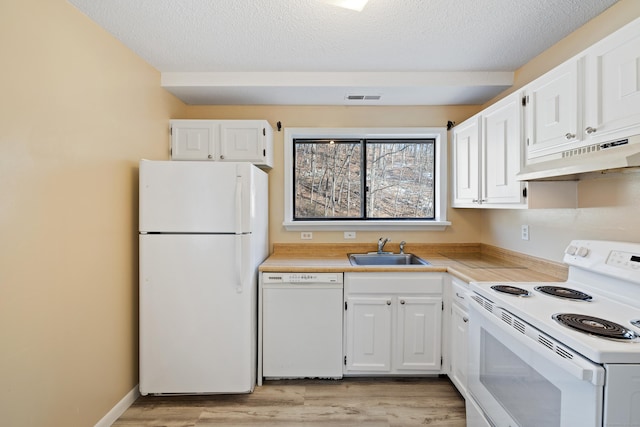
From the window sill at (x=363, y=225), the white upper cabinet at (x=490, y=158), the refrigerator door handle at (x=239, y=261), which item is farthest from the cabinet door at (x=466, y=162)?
the refrigerator door handle at (x=239, y=261)

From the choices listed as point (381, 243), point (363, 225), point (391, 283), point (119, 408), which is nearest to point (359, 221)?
point (363, 225)

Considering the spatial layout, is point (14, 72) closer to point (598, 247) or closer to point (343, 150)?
point (343, 150)

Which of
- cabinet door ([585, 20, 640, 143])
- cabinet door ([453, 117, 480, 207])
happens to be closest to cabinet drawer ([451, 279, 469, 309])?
cabinet door ([453, 117, 480, 207])

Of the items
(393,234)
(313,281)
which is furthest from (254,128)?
(393,234)

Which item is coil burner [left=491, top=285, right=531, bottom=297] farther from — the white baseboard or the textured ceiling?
the white baseboard

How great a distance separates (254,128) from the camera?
8.68 feet

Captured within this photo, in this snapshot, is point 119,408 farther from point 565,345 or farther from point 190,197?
point 565,345

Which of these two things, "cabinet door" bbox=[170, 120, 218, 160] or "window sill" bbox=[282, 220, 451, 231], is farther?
"window sill" bbox=[282, 220, 451, 231]

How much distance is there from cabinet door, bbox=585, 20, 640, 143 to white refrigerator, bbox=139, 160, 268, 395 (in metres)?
1.92

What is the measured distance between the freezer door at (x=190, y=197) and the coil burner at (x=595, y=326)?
5.89 ft

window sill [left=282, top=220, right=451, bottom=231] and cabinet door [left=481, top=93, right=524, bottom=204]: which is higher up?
cabinet door [left=481, top=93, right=524, bottom=204]

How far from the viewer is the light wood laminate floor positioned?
1.93 m

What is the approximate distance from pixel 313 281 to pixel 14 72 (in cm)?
199

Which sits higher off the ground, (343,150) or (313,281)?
(343,150)
